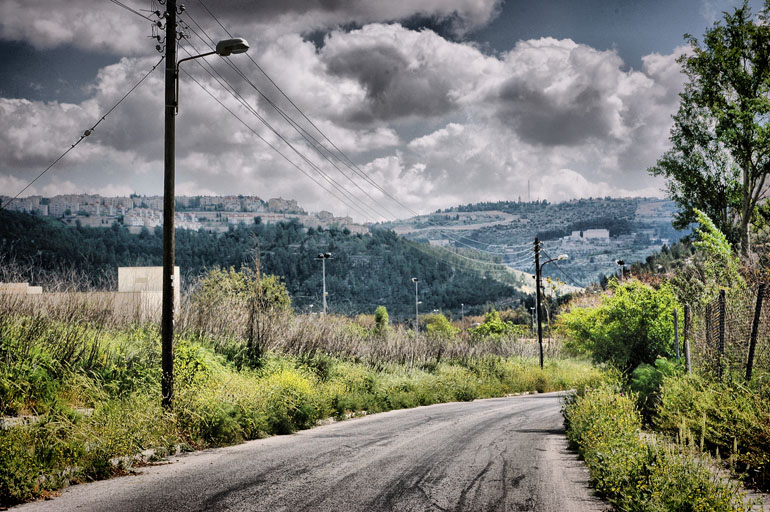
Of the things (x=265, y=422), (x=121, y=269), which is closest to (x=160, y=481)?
(x=265, y=422)

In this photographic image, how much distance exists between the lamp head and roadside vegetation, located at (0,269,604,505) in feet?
24.1

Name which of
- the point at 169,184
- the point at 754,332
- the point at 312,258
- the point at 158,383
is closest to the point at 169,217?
the point at 169,184

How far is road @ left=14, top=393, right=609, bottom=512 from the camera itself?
8.21 m

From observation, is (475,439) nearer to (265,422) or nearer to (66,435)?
(265,422)

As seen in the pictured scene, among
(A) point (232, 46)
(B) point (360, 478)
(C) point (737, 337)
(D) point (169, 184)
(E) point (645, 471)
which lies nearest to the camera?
(E) point (645, 471)

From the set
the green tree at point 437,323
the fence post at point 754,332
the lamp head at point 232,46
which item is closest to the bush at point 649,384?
the fence post at point 754,332

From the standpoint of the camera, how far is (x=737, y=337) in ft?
41.2

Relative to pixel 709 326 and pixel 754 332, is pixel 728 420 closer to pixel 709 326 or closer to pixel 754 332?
pixel 754 332

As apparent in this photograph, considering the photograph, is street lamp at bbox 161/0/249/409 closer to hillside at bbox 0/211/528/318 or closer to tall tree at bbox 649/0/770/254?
tall tree at bbox 649/0/770/254

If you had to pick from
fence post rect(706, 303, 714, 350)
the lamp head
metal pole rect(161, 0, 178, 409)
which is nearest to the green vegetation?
fence post rect(706, 303, 714, 350)

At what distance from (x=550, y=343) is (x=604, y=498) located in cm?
5859

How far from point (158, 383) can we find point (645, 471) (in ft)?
35.1

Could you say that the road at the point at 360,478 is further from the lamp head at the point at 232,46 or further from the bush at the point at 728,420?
the lamp head at the point at 232,46

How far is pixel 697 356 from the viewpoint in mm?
15039
